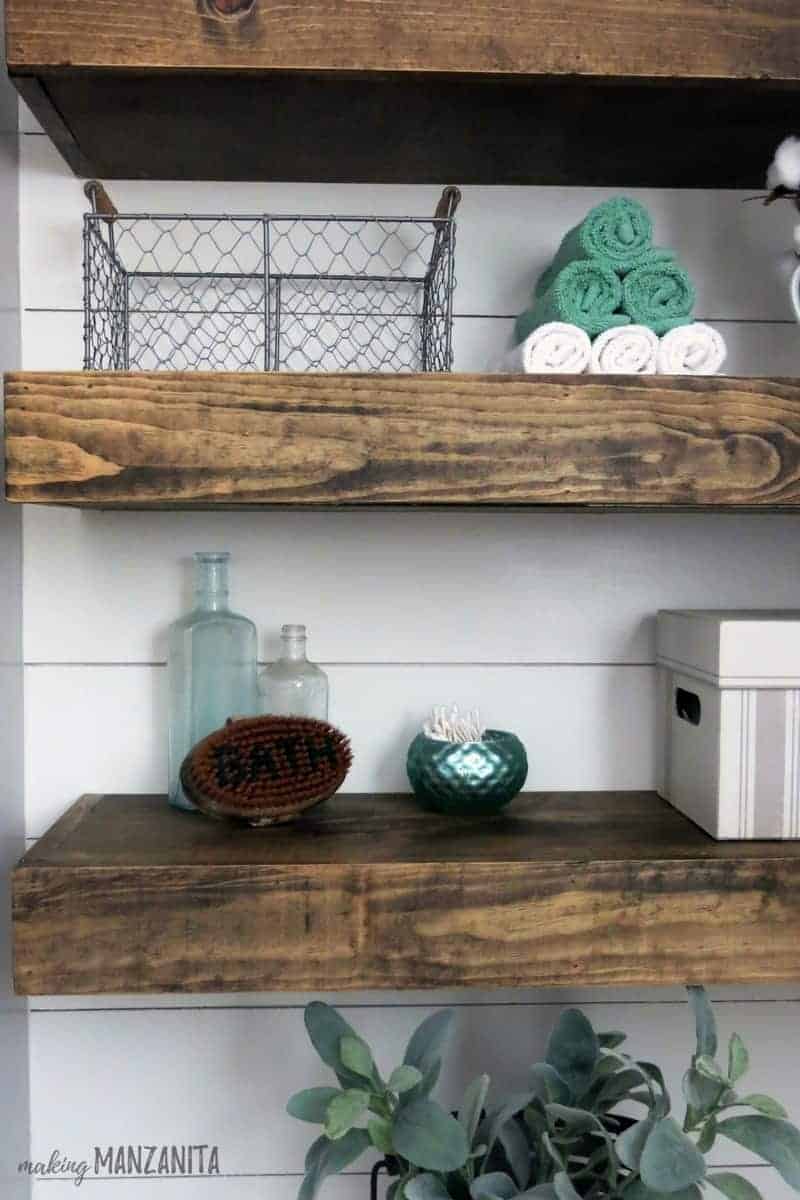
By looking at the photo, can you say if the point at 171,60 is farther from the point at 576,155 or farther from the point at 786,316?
the point at 786,316

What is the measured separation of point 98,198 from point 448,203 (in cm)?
31

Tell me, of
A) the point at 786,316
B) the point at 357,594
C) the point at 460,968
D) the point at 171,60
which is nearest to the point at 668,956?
the point at 460,968

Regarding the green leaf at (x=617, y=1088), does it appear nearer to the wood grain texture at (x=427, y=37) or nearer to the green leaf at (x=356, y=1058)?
the green leaf at (x=356, y=1058)

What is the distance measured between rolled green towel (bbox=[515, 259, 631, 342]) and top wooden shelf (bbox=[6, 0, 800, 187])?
137mm

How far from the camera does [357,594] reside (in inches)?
40.3

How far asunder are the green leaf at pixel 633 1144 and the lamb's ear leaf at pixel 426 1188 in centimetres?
14

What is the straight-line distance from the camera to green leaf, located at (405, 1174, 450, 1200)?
0.80 m

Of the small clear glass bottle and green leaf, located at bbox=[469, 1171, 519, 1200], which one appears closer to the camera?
green leaf, located at bbox=[469, 1171, 519, 1200]

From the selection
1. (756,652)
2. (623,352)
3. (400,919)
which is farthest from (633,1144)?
(623,352)

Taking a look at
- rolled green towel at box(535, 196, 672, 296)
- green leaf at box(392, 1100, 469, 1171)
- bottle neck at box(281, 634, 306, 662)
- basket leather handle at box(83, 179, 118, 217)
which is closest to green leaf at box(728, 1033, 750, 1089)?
green leaf at box(392, 1100, 469, 1171)

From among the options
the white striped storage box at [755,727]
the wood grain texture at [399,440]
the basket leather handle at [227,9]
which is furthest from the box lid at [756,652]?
the basket leather handle at [227,9]

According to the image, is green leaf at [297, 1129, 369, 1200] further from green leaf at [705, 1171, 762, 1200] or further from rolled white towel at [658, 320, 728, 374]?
rolled white towel at [658, 320, 728, 374]

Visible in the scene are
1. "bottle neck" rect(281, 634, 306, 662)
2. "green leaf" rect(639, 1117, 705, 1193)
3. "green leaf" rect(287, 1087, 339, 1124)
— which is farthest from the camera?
"bottle neck" rect(281, 634, 306, 662)

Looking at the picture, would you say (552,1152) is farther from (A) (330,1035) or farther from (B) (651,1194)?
(A) (330,1035)
